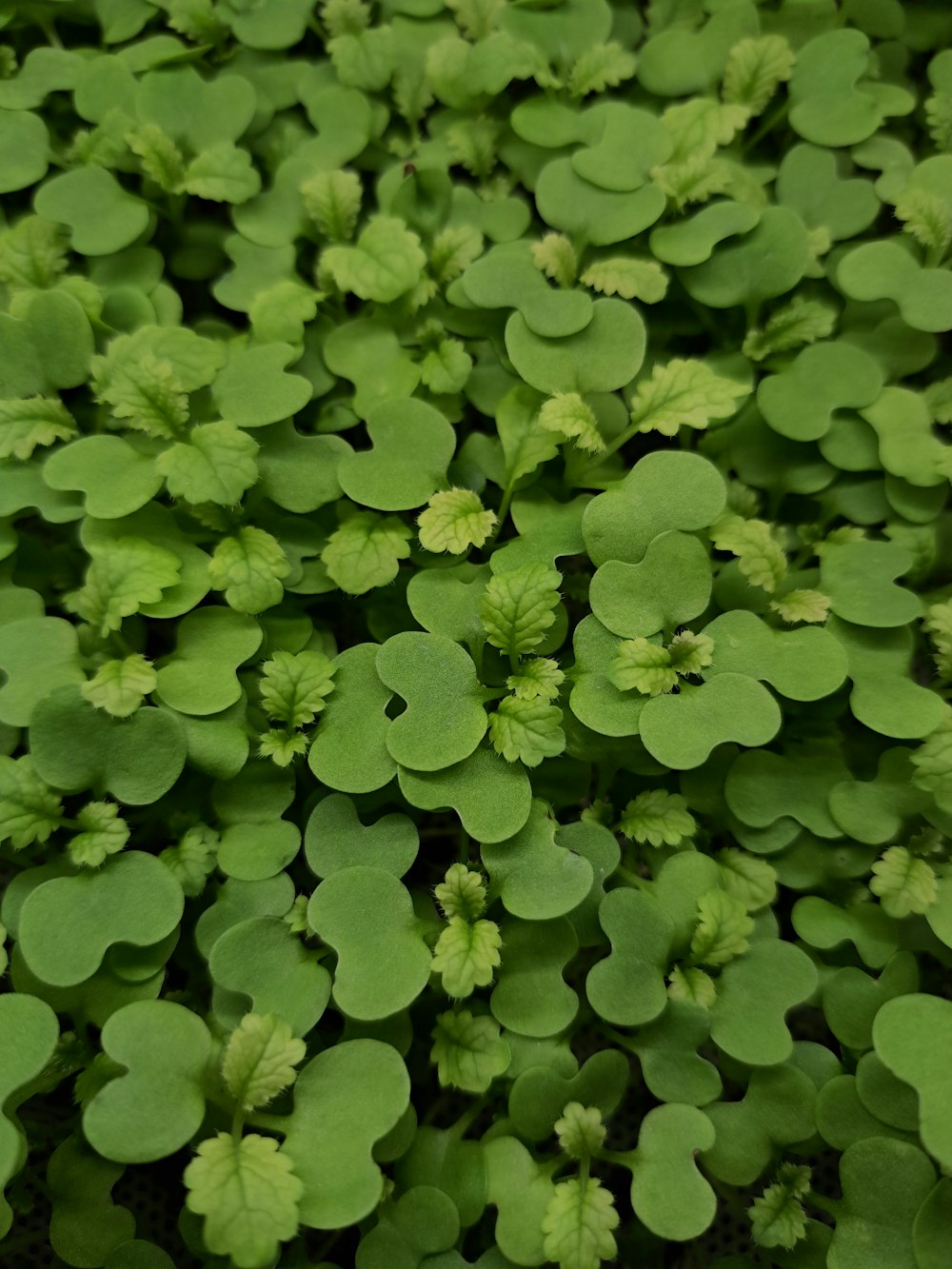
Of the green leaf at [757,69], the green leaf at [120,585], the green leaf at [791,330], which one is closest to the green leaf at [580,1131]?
the green leaf at [120,585]

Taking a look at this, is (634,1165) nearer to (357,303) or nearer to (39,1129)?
(39,1129)

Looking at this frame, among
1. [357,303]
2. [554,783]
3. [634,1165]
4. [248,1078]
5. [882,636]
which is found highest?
[357,303]

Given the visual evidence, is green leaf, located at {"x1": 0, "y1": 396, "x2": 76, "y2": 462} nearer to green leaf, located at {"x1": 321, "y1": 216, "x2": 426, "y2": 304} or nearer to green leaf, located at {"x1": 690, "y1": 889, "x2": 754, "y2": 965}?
green leaf, located at {"x1": 321, "y1": 216, "x2": 426, "y2": 304}

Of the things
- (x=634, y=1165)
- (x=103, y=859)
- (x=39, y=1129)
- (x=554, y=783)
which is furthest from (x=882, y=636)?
(x=39, y=1129)

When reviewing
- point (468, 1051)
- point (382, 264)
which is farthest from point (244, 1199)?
point (382, 264)

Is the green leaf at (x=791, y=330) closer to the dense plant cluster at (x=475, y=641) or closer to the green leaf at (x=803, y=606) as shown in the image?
the dense plant cluster at (x=475, y=641)

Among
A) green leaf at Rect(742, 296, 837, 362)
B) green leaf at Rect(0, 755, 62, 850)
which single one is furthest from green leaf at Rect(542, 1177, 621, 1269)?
green leaf at Rect(742, 296, 837, 362)
